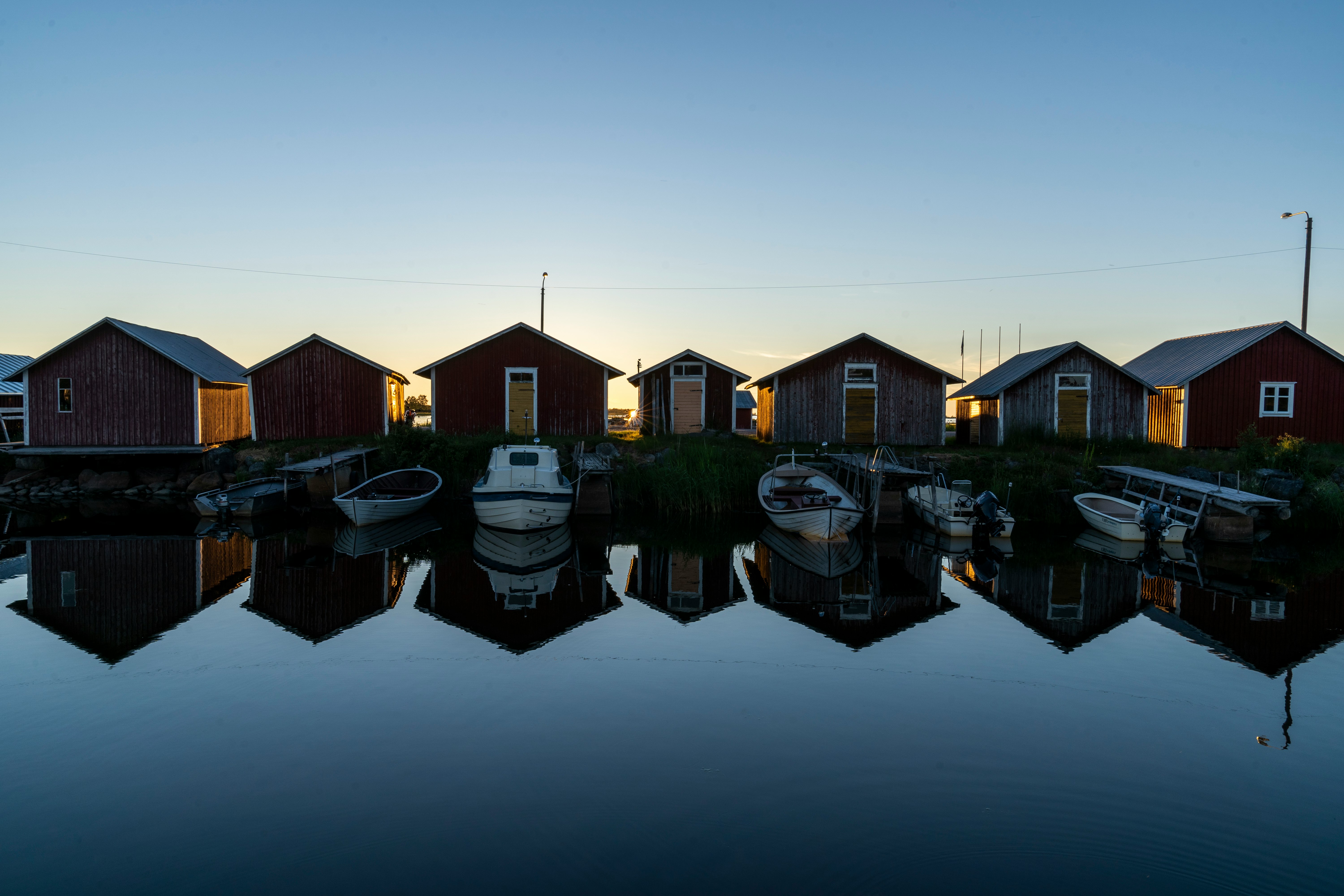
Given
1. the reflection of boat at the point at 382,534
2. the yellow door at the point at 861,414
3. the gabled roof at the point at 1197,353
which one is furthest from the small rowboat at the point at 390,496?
the gabled roof at the point at 1197,353

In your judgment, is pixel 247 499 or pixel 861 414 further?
pixel 861 414

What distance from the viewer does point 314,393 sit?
30.7 m

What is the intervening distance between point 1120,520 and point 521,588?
15464mm

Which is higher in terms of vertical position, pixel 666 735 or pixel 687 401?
pixel 687 401

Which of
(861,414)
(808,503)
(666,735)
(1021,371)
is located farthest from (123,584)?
(1021,371)

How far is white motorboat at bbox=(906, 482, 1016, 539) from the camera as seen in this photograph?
65.4 ft

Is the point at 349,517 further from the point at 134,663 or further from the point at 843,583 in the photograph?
the point at 843,583

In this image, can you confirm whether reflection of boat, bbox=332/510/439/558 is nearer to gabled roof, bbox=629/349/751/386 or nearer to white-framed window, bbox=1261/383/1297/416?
gabled roof, bbox=629/349/751/386

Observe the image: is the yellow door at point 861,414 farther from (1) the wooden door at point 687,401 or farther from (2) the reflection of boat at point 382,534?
(2) the reflection of boat at point 382,534

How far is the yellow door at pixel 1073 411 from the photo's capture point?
29.5 m

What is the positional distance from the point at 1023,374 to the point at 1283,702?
22187 mm

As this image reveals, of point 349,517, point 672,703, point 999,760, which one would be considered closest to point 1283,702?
point 999,760

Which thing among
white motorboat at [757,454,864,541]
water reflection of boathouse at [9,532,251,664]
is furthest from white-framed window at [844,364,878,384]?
water reflection of boathouse at [9,532,251,664]

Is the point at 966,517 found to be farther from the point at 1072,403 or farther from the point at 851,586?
the point at 1072,403
